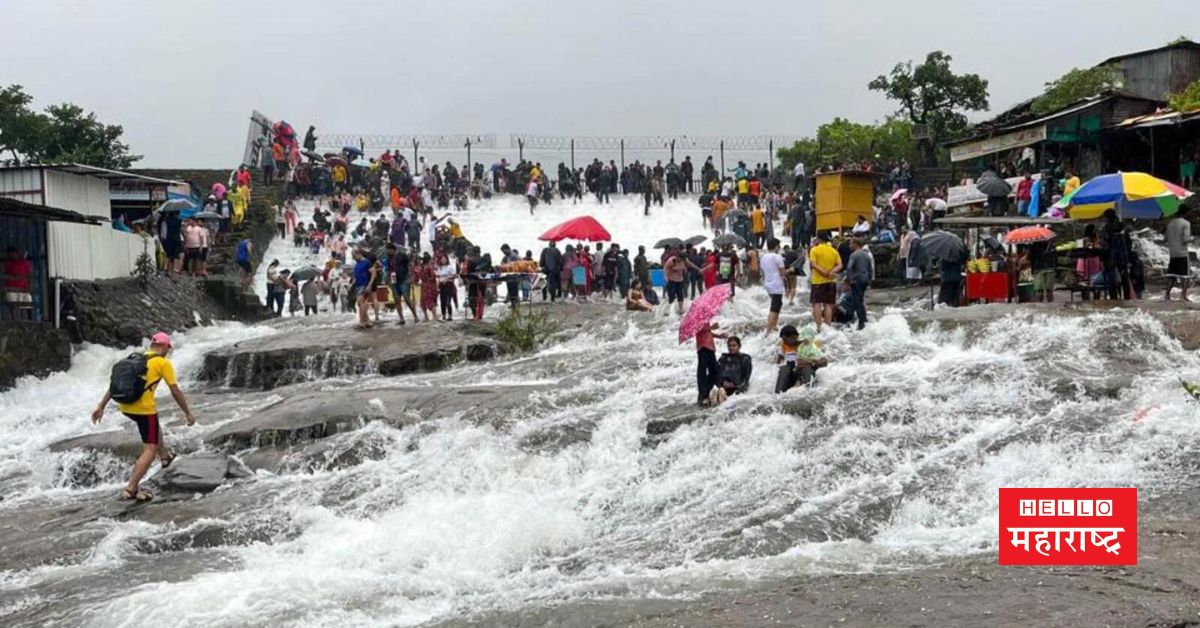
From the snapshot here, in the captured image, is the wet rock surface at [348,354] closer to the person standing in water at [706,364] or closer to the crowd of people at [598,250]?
the crowd of people at [598,250]

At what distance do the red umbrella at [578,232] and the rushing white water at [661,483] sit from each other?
269 inches

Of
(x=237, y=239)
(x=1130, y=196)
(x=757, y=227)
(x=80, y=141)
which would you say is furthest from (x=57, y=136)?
(x=1130, y=196)

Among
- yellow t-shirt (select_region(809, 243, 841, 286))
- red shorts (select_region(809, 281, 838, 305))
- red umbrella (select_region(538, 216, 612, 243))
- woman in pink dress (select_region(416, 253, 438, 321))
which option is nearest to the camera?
yellow t-shirt (select_region(809, 243, 841, 286))

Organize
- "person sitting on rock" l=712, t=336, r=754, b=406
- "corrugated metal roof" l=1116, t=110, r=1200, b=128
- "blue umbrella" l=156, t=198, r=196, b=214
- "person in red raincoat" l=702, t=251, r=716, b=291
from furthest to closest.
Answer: "blue umbrella" l=156, t=198, r=196, b=214 → "corrugated metal roof" l=1116, t=110, r=1200, b=128 → "person in red raincoat" l=702, t=251, r=716, b=291 → "person sitting on rock" l=712, t=336, r=754, b=406

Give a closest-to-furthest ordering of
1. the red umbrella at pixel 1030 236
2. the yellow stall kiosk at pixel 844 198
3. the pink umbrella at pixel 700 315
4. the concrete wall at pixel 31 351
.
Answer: the pink umbrella at pixel 700 315 → the red umbrella at pixel 1030 236 → the concrete wall at pixel 31 351 → the yellow stall kiosk at pixel 844 198

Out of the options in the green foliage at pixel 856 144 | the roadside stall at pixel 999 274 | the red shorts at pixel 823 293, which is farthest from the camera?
the green foliage at pixel 856 144

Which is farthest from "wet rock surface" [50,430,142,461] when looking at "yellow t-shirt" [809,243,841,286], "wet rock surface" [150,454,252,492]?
"yellow t-shirt" [809,243,841,286]

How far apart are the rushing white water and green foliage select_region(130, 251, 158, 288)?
7966mm

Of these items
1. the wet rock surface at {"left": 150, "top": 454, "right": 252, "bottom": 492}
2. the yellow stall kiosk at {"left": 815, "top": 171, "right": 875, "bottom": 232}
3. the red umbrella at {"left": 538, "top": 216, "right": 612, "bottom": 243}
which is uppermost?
the yellow stall kiosk at {"left": 815, "top": 171, "right": 875, "bottom": 232}

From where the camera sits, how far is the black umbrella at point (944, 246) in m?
18.0

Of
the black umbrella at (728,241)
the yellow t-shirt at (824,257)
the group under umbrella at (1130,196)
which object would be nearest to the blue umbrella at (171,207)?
the black umbrella at (728,241)

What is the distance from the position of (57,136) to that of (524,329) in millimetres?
25852

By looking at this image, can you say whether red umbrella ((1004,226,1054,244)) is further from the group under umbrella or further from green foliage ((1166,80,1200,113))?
green foliage ((1166,80,1200,113))

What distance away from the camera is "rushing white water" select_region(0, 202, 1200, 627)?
29.1ft
